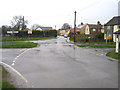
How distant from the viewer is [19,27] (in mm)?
69188

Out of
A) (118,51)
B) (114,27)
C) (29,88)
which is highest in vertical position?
(114,27)

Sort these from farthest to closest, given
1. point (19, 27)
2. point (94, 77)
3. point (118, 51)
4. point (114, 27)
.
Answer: point (19, 27), point (114, 27), point (118, 51), point (94, 77)

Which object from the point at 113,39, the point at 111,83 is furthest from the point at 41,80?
the point at 113,39

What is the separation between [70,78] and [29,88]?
78.1 inches

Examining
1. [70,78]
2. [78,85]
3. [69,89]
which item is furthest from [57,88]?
[70,78]

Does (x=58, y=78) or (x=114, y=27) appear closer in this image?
(x=58, y=78)

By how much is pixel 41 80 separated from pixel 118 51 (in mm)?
8564

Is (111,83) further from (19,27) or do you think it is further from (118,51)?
(19,27)

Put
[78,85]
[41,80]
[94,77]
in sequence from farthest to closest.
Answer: [94,77], [41,80], [78,85]

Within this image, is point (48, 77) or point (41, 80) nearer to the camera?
point (41, 80)

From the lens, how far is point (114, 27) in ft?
122

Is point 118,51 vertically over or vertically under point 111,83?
over

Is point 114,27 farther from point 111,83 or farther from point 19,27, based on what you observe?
point 19,27

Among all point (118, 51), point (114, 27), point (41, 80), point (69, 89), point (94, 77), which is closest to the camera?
point (69, 89)
